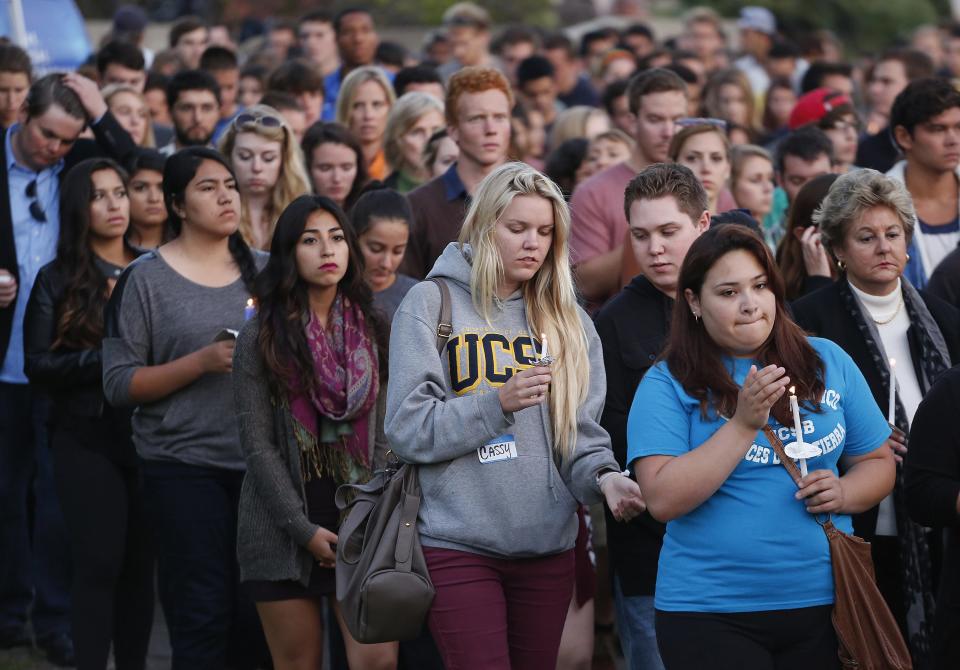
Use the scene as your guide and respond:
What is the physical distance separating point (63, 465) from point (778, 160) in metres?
4.35

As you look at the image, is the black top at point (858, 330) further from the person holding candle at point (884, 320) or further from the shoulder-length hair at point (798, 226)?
the shoulder-length hair at point (798, 226)

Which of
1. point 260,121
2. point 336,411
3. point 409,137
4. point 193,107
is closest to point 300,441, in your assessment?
point 336,411

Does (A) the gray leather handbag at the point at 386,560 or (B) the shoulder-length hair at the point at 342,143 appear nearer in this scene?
(A) the gray leather handbag at the point at 386,560

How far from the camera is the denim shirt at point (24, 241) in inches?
301

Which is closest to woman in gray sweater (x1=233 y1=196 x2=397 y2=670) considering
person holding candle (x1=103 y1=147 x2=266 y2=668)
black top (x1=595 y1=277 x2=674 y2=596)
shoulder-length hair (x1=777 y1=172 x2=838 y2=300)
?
person holding candle (x1=103 y1=147 x2=266 y2=668)

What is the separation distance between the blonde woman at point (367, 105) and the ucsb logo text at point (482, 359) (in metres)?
4.77

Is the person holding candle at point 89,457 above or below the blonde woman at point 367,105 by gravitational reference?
below

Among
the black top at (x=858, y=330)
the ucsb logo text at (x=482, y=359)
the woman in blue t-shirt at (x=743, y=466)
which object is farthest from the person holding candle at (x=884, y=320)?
the ucsb logo text at (x=482, y=359)

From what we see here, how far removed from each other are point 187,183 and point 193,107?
2955 millimetres

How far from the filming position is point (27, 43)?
11.3 meters

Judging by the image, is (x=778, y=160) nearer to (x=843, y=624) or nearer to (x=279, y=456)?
(x=279, y=456)

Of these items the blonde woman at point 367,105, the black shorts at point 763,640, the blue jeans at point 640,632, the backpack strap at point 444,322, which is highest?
the blonde woman at point 367,105

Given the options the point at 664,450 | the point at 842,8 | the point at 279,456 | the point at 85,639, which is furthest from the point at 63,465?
the point at 842,8

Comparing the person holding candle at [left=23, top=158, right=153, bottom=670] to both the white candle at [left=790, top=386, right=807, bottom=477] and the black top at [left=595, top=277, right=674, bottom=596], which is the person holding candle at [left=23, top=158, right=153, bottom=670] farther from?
the white candle at [left=790, top=386, right=807, bottom=477]
